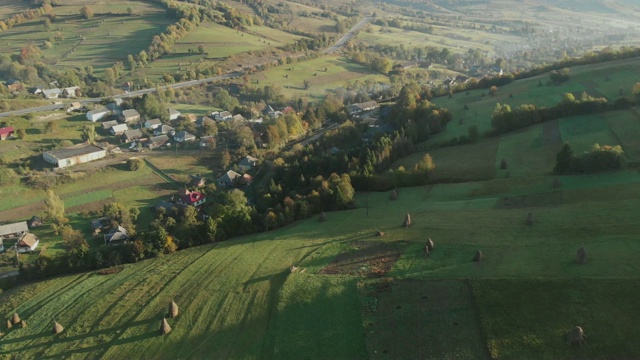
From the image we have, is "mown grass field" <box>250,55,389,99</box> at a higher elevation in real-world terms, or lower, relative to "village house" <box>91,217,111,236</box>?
higher

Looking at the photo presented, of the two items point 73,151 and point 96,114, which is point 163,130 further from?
point 73,151

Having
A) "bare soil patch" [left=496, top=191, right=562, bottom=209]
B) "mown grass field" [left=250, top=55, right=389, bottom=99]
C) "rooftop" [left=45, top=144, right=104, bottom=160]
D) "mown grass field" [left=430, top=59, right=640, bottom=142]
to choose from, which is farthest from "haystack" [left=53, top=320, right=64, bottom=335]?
"mown grass field" [left=250, top=55, right=389, bottom=99]

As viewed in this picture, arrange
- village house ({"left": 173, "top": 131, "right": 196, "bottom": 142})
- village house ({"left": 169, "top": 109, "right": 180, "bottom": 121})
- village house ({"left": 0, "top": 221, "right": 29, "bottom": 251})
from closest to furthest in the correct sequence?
village house ({"left": 0, "top": 221, "right": 29, "bottom": 251}), village house ({"left": 173, "top": 131, "right": 196, "bottom": 142}), village house ({"left": 169, "top": 109, "right": 180, "bottom": 121})

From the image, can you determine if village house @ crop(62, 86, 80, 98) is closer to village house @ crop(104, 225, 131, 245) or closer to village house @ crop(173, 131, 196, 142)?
village house @ crop(173, 131, 196, 142)

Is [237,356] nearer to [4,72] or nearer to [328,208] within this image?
[328,208]

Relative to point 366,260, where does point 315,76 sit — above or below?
below

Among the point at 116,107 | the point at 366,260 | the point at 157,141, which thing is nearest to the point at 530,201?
the point at 366,260
